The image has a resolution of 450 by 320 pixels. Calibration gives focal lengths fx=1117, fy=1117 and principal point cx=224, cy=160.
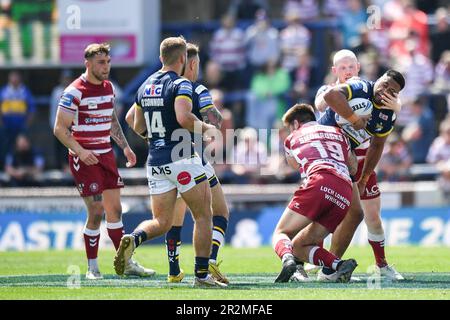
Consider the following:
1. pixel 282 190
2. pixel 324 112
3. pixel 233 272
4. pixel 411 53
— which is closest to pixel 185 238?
pixel 282 190

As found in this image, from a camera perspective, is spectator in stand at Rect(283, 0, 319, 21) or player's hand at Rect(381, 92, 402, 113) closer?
player's hand at Rect(381, 92, 402, 113)

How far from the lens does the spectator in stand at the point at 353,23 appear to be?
24.0m

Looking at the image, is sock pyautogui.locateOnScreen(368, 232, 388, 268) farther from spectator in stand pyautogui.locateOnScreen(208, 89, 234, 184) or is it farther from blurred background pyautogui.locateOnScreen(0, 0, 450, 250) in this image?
spectator in stand pyautogui.locateOnScreen(208, 89, 234, 184)

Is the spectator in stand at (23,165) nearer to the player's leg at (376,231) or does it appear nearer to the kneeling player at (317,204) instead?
the player's leg at (376,231)

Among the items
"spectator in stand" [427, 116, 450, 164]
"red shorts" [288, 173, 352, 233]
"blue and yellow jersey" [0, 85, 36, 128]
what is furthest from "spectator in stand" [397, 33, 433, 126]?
"red shorts" [288, 173, 352, 233]

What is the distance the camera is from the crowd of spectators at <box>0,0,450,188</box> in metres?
22.7

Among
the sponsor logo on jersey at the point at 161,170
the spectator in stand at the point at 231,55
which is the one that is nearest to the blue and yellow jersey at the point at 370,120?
the sponsor logo on jersey at the point at 161,170

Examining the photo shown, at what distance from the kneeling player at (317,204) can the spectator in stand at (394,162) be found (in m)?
9.98

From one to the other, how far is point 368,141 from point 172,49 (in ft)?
9.47

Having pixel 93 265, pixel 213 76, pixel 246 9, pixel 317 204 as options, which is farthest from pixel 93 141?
pixel 246 9

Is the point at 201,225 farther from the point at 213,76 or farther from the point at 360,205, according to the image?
the point at 213,76

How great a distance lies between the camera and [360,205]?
12930mm

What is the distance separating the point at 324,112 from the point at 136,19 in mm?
Answer: 13966

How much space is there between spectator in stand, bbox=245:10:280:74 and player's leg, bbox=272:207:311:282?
42.6 feet
